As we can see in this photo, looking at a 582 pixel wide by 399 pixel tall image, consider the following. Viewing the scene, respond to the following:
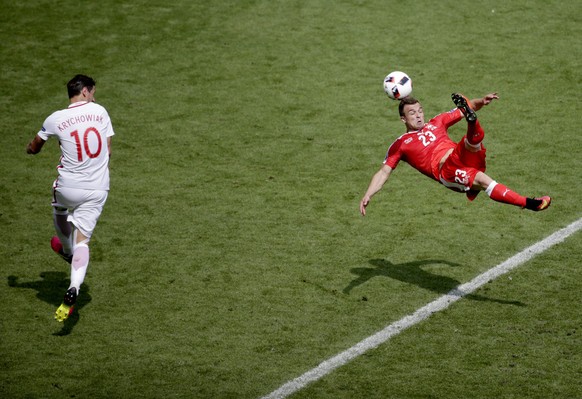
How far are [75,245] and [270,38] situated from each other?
9.19m

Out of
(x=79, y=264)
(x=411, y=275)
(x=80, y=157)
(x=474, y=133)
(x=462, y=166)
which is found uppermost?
(x=474, y=133)

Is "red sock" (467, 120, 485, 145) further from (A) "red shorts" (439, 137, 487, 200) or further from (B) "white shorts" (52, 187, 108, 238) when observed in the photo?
(B) "white shorts" (52, 187, 108, 238)

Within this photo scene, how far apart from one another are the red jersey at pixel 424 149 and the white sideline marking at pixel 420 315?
4.51ft

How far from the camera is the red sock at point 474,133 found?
33.9 feet

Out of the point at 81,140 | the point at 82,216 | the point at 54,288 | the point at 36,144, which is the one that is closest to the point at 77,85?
the point at 81,140

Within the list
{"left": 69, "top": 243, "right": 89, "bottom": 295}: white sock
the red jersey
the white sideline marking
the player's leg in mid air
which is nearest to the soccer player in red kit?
the red jersey

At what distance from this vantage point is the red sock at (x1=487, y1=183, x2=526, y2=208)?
10430mm

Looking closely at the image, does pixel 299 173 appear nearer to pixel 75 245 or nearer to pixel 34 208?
pixel 34 208

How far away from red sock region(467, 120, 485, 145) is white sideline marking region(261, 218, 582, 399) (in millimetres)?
1823

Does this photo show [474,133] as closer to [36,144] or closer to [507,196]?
[507,196]

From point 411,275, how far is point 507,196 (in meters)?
1.70

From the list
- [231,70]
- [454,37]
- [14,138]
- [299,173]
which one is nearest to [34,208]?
[14,138]

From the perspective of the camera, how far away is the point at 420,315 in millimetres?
10484

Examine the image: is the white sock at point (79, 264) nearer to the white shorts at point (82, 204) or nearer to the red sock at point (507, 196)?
the white shorts at point (82, 204)
